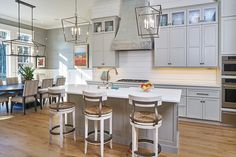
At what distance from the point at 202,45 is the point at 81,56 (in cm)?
499

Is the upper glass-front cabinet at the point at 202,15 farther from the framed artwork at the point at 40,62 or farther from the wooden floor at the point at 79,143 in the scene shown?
the framed artwork at the point at 40,62

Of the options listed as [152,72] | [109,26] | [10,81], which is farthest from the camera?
[10,81]

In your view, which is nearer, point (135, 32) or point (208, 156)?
point (208, 156)

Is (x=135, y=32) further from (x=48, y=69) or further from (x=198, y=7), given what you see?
(x=48, y=69)

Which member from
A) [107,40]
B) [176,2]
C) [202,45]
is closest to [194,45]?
[202,45]

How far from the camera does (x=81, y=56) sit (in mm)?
7738

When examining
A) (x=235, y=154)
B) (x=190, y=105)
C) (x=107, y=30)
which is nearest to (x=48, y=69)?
(x=107, y=30)

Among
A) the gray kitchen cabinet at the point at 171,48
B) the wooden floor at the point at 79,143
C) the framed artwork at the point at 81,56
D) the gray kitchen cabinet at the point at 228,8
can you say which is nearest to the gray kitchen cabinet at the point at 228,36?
the gray kitchen cabinet at the point at 228,8

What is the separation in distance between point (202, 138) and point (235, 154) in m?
0.68

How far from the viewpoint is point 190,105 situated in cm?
449

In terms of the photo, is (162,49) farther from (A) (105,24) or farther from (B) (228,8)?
(A) (105,24)

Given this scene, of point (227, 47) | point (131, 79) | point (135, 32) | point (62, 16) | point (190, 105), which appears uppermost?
point (62, 16)

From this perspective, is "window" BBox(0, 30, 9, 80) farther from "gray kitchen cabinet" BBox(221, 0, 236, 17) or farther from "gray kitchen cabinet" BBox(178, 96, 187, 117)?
"gray kitchen cabinet" BBox(221, 0, 236, 17)

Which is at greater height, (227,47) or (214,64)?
(227,47)
